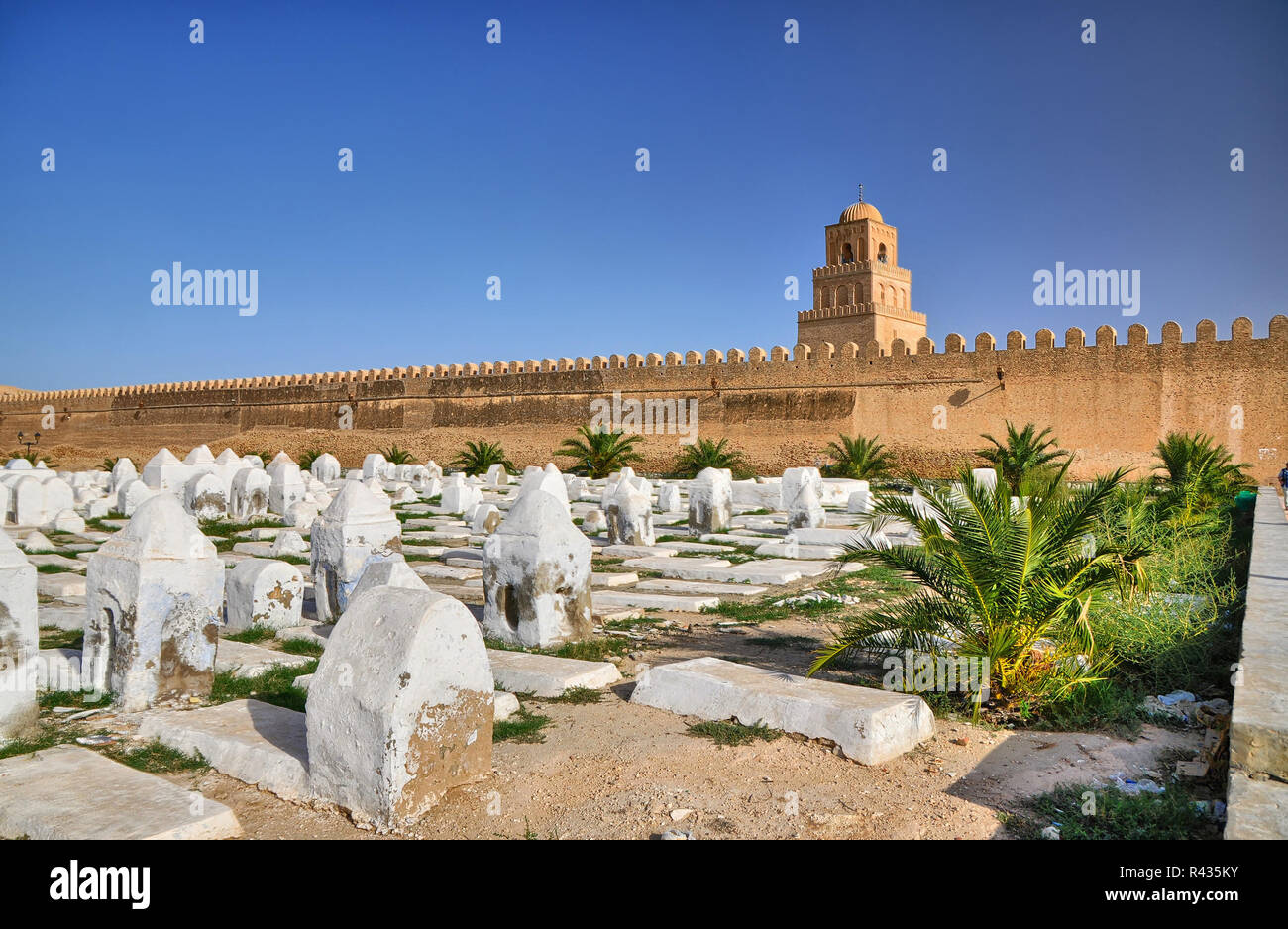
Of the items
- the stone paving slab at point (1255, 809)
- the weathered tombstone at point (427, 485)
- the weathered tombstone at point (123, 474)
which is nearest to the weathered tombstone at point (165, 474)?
the weathered tombstone at point (123, 474)

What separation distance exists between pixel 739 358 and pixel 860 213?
15863 mm

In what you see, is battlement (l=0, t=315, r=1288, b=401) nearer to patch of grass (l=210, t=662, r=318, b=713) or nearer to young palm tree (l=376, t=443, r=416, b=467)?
young palm tree (l=376, t=443, r=416, b=467)

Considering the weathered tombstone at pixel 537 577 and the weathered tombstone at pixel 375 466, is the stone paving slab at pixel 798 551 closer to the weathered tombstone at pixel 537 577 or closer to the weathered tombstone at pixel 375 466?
the weathered tombstone at pixel 537 577

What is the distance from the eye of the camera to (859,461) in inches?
829

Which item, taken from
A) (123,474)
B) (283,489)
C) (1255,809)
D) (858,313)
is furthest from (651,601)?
(858,313)

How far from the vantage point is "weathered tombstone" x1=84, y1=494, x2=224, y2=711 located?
4059 mm

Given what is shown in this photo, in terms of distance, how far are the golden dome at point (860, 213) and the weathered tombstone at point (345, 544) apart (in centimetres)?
3461

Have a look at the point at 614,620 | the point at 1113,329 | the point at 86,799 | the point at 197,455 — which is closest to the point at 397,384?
the point at 197,455

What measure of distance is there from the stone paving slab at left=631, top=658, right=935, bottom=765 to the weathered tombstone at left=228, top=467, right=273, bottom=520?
1109cm

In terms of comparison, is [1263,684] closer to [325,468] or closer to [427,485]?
[427,485]

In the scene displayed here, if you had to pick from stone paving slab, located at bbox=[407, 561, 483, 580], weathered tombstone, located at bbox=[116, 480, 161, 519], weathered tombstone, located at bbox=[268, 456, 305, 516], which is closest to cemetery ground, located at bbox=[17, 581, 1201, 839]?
stone paving slab, located at bbox=[407, 561, 483, 580]

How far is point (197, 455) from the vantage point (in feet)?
55.7

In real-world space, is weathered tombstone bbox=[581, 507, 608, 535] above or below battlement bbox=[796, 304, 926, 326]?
below
